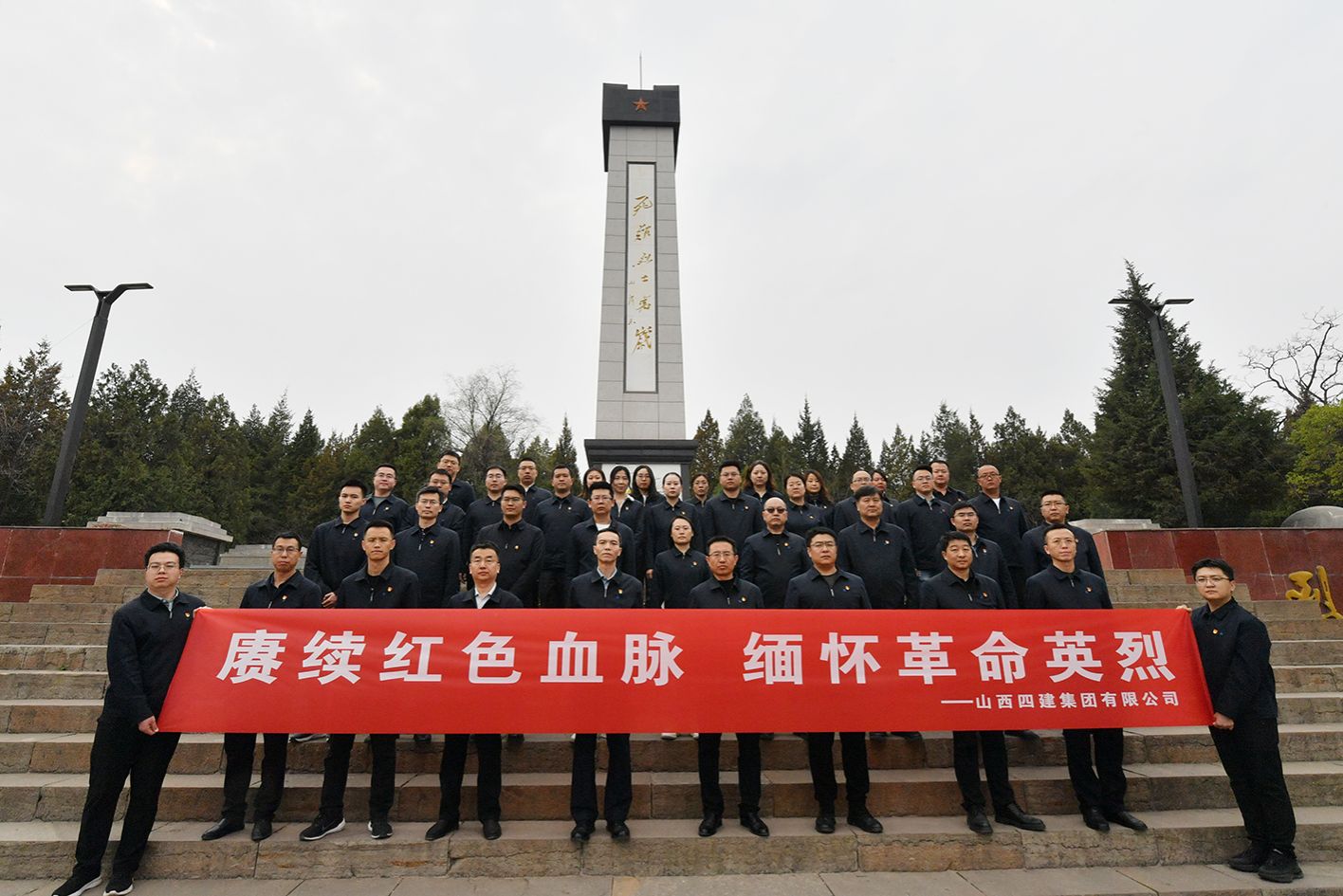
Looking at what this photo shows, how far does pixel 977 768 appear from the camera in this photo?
4.12m

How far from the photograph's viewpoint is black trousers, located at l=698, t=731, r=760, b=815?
402cm

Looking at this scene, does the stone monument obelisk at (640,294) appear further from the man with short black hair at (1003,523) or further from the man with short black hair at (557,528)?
the man with short black hair at (1003,523)

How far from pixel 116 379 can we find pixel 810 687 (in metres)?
44.0

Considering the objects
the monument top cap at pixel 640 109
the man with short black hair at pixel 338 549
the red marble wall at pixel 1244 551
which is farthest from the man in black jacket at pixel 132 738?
the monument top cap at pixel 640 109

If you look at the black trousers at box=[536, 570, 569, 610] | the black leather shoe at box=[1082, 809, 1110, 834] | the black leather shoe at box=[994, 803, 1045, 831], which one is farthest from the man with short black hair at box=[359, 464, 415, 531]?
the black leather shoe at box=[1082, 809, 1110, 834]

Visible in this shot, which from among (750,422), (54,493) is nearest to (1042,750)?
(54,493)

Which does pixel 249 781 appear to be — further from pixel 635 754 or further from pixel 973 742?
pixel 973 742

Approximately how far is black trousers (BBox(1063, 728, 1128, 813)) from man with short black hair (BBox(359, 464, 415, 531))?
18.0ft

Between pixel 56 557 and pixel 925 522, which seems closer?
pixel 925 522

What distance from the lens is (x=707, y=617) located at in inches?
169

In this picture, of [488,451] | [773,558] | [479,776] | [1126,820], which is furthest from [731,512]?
[488,451]

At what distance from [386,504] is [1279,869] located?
6.78 m

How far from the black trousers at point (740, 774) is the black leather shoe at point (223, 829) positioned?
2.83m

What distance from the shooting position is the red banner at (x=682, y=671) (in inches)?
157
